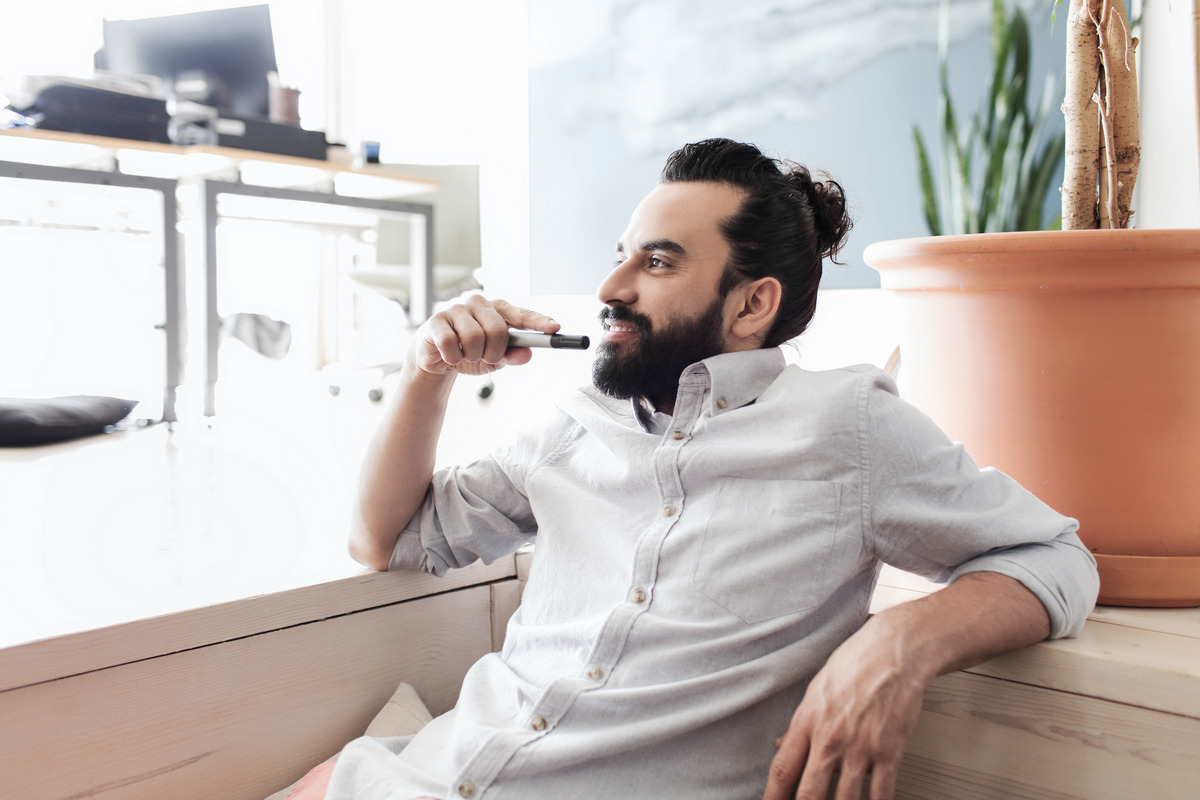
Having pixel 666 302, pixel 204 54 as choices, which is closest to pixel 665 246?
pixel 666 302

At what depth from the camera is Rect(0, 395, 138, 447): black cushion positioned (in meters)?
2.58

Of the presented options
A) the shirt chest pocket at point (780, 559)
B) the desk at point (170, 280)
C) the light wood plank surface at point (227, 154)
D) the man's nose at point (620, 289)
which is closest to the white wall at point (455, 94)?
the light wood plank surface at point (227, 154)

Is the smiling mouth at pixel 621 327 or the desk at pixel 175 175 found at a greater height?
the desk at pixel 175 175

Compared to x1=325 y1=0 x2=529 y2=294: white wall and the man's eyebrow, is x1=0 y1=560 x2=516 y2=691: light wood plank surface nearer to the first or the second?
the man's eyebrow

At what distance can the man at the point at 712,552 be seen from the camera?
722 millimetres

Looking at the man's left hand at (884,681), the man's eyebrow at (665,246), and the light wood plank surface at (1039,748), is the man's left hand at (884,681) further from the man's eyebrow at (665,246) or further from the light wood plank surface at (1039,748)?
the man's eyebrow at (665,246)

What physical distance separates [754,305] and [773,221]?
99 millimetres

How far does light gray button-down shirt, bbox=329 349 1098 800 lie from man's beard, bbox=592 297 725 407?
0.07m

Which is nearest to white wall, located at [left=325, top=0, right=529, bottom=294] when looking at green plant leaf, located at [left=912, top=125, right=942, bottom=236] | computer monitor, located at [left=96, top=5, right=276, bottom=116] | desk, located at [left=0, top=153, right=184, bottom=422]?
computer monitor, located at [left=96, top=5, right=276, bottom=116]

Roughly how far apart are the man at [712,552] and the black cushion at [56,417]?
219 centimetres

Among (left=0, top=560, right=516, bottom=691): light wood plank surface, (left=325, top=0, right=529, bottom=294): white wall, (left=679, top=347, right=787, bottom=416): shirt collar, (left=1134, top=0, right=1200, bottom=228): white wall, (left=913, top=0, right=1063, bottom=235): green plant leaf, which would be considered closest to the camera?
(left=0, top=560, right=516, bottom=691): light wood plank surface

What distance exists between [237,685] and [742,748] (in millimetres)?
522

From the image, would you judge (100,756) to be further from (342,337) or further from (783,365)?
(342,337)

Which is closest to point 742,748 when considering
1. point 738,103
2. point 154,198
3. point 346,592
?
point 346,592
